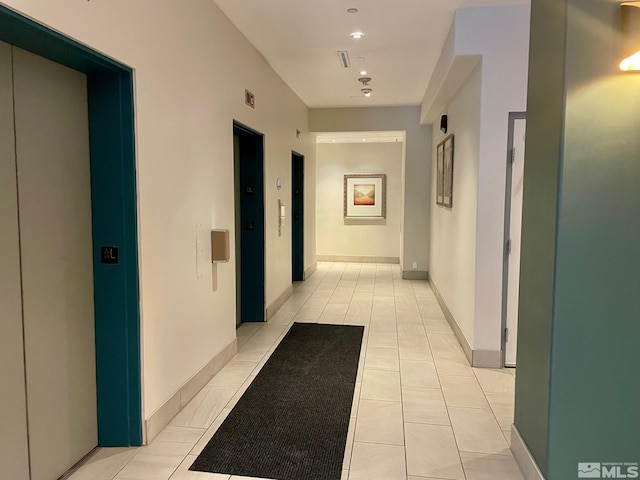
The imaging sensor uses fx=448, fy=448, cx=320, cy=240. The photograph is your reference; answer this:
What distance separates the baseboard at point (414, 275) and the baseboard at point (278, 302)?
2.40 m

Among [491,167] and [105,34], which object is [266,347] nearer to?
[491,167]

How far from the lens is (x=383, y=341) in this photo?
4504 mm

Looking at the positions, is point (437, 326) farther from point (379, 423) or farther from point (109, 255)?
point (109, 255)

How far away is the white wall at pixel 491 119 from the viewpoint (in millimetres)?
3582

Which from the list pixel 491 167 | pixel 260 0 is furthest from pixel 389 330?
pixel 260 0

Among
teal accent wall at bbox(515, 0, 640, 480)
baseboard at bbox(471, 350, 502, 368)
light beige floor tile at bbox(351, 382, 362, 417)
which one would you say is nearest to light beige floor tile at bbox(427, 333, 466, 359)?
baseboard at bbox(471, 350, 502, 368)

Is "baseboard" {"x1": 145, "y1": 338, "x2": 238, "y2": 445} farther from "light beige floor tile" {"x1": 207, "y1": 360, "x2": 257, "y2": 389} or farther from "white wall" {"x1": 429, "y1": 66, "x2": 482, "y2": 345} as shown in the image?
"white wall" {"x1": 429, "y1": 66, "x2": 482, "y2": 345}

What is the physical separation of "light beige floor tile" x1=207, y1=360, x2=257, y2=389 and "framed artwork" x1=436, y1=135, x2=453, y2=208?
2.89 m

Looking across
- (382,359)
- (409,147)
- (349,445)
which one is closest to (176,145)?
(349,445)

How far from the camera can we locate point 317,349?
4.27 meters

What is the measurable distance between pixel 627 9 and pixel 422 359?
299cm

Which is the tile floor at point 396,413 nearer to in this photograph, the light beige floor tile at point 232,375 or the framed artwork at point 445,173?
the light beige floor tile at point 232,375

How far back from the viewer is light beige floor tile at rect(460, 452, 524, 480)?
7.61ft

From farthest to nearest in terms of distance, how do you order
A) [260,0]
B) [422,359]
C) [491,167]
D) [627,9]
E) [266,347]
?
[266,347], [422,359], [491,167], [260,0], [627,9]
